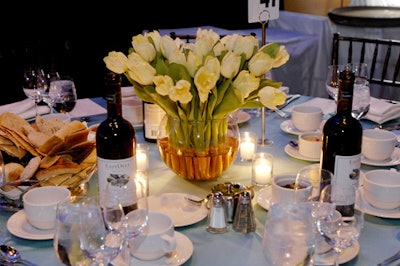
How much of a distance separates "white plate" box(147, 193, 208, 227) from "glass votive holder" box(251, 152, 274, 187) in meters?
0.19

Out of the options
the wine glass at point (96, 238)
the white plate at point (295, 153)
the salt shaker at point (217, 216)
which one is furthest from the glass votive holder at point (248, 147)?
the wine glass at point (96, 238)

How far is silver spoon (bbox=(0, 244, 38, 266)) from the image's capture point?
116 cm

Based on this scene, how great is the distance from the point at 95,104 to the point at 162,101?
32.8 inches

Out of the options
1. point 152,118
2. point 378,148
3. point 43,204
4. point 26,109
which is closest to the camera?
point 43,204

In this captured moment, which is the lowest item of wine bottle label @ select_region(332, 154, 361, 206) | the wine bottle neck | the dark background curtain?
the dark background curtain

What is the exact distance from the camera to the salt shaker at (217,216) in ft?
4.19

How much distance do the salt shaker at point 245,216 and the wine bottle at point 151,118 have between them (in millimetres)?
575

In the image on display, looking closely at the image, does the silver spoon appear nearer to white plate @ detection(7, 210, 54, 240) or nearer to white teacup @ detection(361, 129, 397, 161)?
white plate @ detection(7, 210, 54, 240)

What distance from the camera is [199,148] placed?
1.48 metres

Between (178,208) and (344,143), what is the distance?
1.35 ft

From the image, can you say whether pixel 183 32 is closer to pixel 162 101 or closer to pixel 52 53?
pixel 52 53

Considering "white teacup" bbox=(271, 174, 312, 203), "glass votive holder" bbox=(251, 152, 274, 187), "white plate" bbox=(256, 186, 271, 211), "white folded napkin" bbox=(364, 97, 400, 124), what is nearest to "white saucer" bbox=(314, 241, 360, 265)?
"white teacup" bbox=(271, 174, 312, 203)

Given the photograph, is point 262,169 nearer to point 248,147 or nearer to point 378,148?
point 248,147

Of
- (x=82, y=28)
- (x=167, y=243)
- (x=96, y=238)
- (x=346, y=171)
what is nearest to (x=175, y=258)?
(x=167, y=243)
